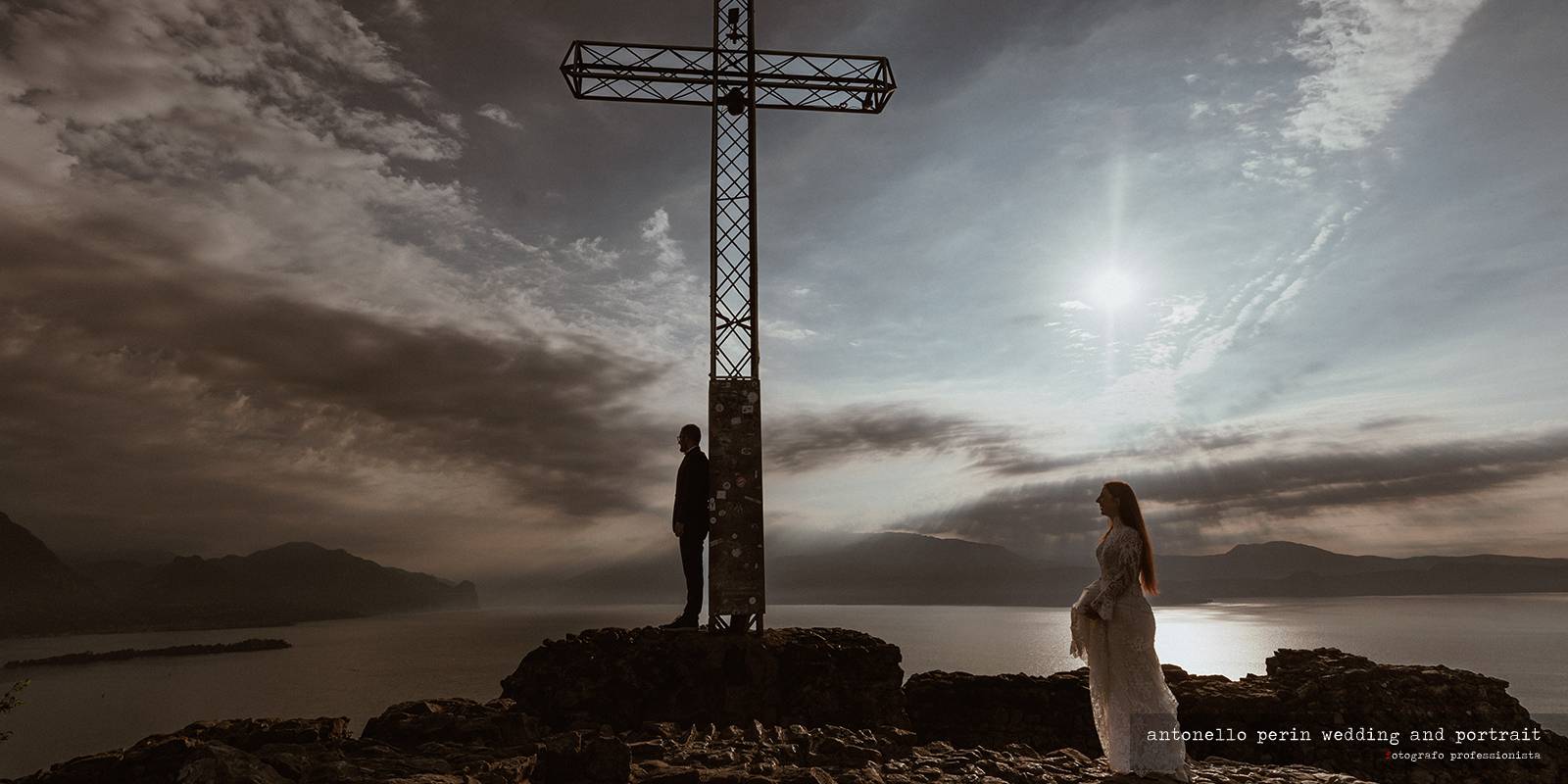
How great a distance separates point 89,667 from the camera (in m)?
134

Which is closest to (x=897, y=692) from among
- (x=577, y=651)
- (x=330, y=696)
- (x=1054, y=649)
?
(x=577, y=651)

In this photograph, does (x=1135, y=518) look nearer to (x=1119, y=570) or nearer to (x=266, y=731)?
(x=1119, y=570)

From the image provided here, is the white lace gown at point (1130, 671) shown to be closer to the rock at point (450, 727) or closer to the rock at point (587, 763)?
the rock at point (587, 763)

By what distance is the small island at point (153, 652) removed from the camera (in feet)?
418

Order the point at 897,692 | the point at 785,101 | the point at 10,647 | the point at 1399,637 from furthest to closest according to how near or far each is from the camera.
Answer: the point at 1399,637 → the point at 10,647 → the point at 785,101 → the point at 897,692

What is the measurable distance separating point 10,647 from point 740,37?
8585 inches

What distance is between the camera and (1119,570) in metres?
7.31

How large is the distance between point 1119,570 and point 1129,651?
2.77ft

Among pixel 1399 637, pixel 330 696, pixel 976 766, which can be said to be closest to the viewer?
pixel 976 766

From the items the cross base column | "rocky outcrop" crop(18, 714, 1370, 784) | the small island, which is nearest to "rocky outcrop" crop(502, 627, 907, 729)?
the cross base column

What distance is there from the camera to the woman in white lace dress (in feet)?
23.8

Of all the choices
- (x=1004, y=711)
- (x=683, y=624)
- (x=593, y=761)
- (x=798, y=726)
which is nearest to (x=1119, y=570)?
(x=798, y=726)

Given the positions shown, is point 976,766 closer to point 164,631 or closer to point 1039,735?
Result: point 1039,735

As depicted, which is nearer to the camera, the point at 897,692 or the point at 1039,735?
the point at 897,692
